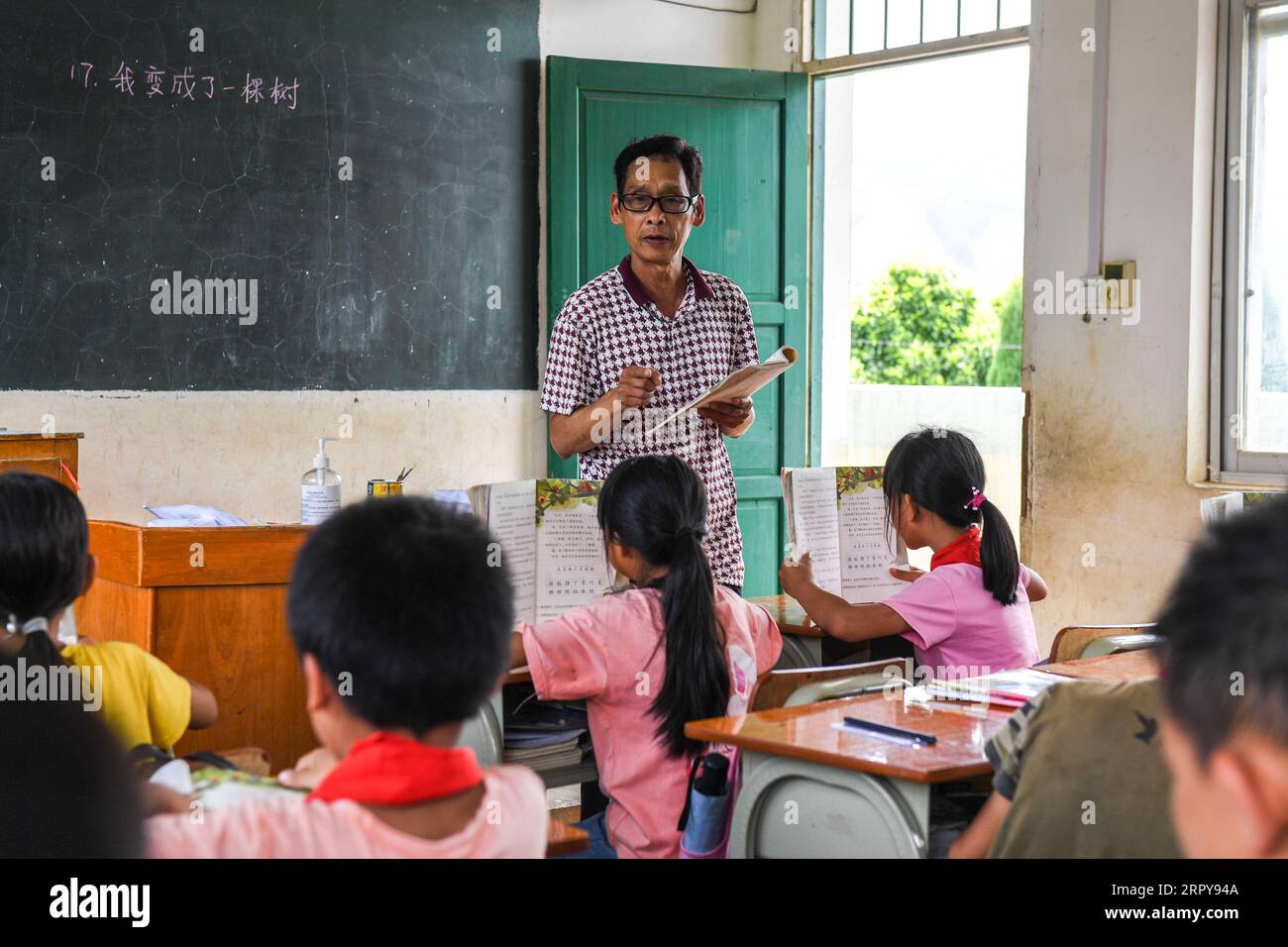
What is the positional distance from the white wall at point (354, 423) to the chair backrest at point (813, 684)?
2.18 m

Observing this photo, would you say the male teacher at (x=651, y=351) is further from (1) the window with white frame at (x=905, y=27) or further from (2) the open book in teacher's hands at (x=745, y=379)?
(1) the window with white frame at (x=905, y=27)

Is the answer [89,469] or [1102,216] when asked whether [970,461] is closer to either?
[1102,216]

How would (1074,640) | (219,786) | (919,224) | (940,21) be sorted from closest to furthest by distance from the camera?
(219,786) < (1074,640) < (940,21) < (919,224)

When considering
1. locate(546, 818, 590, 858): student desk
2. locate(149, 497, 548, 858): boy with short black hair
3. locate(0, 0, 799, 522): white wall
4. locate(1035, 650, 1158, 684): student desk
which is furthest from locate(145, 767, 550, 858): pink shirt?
locate(0, 0, 799, 522): white wall

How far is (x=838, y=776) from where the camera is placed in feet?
6.69

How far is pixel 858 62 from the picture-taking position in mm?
5219

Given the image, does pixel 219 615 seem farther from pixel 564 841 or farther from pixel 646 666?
pixel 564 841

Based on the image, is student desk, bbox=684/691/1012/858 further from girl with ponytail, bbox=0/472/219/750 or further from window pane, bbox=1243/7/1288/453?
window pane, bbox=1243/7/1288/453

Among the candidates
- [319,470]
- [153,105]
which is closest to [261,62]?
[153,105]

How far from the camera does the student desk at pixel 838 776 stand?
6.43 feet

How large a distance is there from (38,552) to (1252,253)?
3725mm

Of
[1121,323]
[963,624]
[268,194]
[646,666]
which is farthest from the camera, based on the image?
[1121,323]

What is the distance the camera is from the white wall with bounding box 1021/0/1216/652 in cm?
431

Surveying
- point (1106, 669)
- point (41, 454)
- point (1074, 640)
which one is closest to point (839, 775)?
point (1106, 669)
